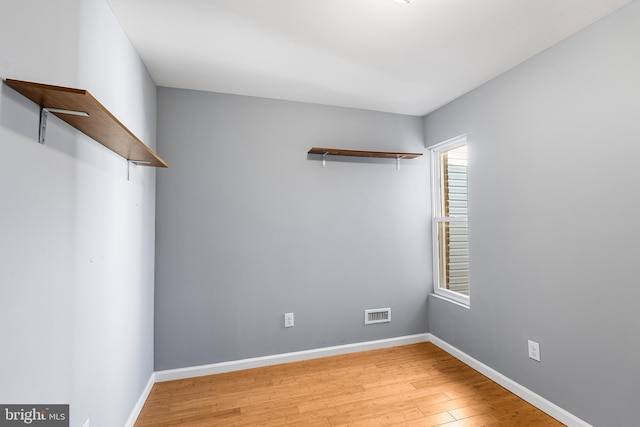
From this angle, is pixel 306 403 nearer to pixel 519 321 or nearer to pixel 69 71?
pixel 519 321

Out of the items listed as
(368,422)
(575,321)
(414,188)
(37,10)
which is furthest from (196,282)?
(575,321)

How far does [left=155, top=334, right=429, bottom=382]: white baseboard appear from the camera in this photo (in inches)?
98.8

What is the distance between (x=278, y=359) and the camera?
2764mm

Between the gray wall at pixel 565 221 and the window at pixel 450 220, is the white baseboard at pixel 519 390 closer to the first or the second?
the gray wall at pixel 565 221

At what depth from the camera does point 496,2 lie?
5.29 feet

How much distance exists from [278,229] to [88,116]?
6.09 ft

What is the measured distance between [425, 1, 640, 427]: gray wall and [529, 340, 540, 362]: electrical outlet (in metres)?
0.05

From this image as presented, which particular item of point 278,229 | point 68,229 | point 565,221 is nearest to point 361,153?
point 278,229

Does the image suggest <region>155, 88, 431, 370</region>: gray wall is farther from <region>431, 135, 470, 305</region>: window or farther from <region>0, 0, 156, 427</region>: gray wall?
<region>0, 0, 156, 427</region>: gray wall

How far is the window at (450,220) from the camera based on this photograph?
9.75 feet

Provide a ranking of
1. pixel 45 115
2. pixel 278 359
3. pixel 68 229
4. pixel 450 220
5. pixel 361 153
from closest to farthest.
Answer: pixel 45 115 → pixel 68 229 → pixel 278 359 → pixel 361 153 → pixel 450 220

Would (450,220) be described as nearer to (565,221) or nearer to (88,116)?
(565,221)

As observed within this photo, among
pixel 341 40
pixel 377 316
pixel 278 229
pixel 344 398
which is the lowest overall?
pixel 344 398

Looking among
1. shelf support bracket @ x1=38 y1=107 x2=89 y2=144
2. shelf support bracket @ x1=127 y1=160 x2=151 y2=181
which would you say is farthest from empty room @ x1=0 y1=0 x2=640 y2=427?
shelf support bracket @ x1=127 y1=160 x2=151 y2=181
